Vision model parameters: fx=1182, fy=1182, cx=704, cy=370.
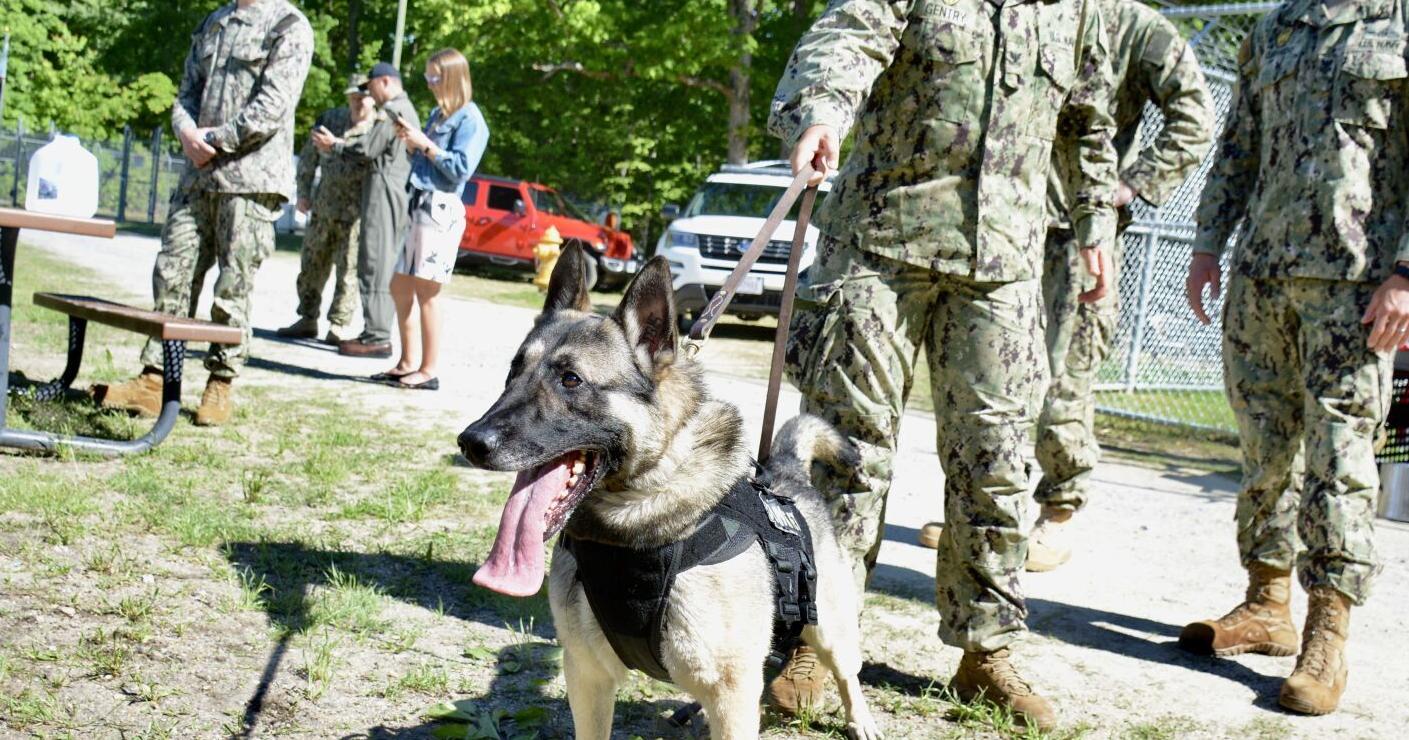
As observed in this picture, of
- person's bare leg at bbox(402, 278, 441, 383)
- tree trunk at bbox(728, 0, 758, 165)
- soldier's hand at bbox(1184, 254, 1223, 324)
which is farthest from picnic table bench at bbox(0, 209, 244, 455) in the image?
tree trunk at bbox(728, 0, 758, 165)

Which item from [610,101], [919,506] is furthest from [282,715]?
[610,101]

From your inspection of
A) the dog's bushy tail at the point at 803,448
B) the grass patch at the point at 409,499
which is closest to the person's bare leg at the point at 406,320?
the grass patch at the point at 409,499

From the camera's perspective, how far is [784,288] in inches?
123

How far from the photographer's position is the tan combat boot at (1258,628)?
4.45 m

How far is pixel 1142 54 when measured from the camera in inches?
215

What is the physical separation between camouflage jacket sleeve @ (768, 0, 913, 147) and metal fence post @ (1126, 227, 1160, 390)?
28.0 ft

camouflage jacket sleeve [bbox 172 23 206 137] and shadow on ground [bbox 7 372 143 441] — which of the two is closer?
shadow on ground [bbox 7 372 143 441]

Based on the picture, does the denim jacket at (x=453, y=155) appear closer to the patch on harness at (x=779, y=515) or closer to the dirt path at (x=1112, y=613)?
the dirt path at (x=1112, y=613)

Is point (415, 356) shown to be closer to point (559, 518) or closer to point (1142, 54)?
point (1142, 54)

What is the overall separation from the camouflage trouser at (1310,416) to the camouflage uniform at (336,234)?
295 inches

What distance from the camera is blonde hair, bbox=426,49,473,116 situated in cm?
829

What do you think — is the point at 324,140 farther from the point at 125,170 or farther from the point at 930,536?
the point at 125,170

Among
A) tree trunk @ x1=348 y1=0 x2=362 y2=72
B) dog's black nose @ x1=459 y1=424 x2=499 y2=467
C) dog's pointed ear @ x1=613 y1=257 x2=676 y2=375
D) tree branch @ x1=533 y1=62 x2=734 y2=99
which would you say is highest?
tree trunk @ x1=348 y1=0 x2=362 y2=72

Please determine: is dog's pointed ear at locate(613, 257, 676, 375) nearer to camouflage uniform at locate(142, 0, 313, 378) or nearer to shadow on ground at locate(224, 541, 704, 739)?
shadow on ground at locate(224, 541, 704, 739)
